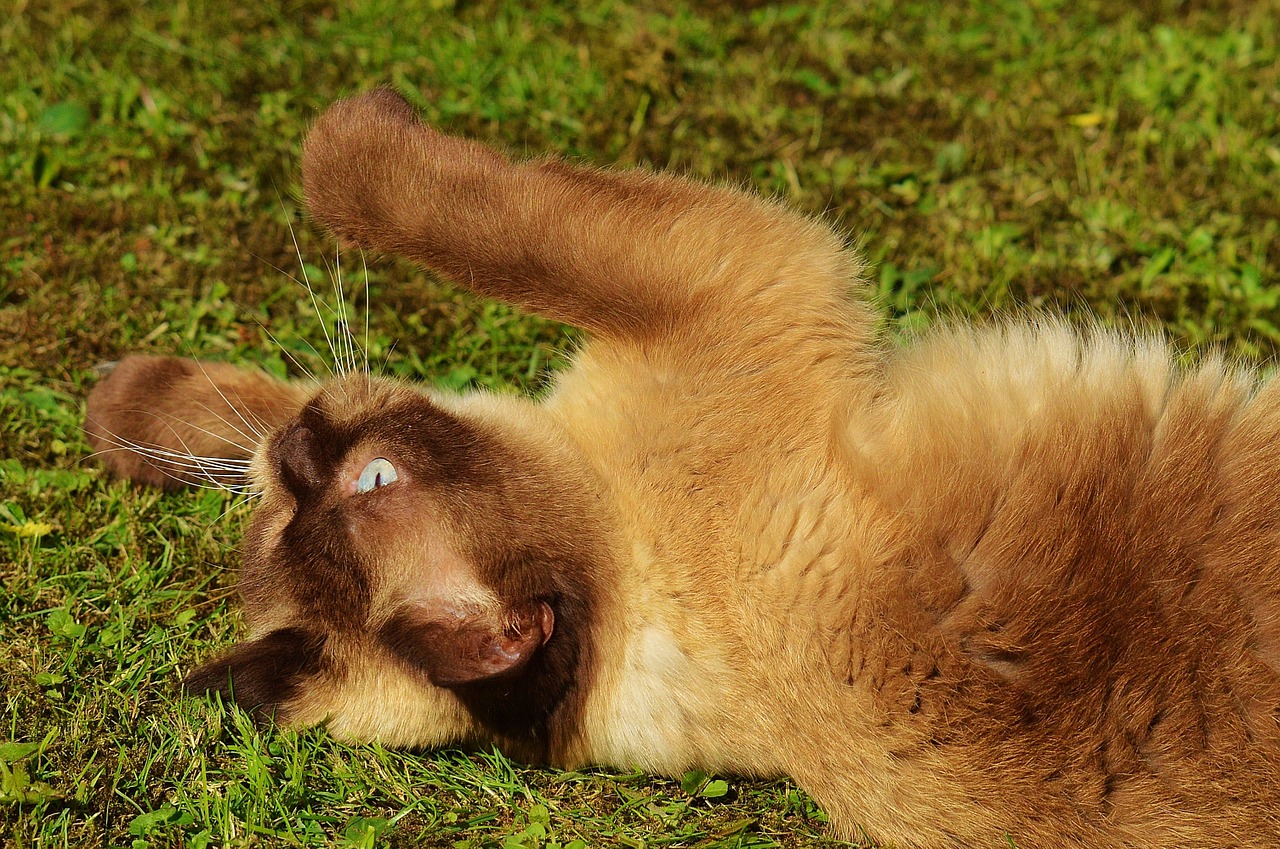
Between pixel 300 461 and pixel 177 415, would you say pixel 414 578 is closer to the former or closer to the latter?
pixel 300 461

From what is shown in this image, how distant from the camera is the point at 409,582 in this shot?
3.08m

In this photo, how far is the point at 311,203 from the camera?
3826 mm

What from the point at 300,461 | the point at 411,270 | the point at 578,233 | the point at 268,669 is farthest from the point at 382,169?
the point at 268,669

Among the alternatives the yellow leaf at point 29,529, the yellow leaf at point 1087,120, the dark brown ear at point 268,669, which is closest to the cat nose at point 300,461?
the dark brown ear at point 268,669

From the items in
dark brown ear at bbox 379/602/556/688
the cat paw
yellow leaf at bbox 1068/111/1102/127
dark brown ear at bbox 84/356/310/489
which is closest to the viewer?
dark brown ear at bbox 379/602/556/688

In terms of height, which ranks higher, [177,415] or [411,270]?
[411,270]

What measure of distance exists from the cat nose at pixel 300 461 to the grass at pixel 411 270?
759 mm

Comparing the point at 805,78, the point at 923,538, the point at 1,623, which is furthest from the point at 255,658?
the point at 805,78

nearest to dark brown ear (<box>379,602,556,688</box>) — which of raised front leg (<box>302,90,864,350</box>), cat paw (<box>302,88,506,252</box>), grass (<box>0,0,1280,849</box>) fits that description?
grass (<box>0,0,1280,849</box>)

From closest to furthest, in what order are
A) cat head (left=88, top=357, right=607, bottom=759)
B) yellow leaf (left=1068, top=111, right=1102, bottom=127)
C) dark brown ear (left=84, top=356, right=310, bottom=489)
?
cat head (left=88, top=357, right=607, bottom=759) < dark brown ear (left=84, top=356, right=310, bottom=489) < yellow leaf (left=1068, top=111, right=1102, bottom=127)

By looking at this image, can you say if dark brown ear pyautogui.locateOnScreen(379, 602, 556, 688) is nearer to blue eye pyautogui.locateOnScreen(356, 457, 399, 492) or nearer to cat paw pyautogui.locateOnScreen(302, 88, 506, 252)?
blue eye pyautogui.locateOnScreen(356, 457, 399, 492)

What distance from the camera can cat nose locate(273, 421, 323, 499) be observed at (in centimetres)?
329

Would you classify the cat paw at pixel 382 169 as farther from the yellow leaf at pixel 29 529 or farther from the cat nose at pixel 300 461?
the yellow leaf at pixel 29 529

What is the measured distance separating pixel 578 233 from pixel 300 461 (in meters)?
1.08
